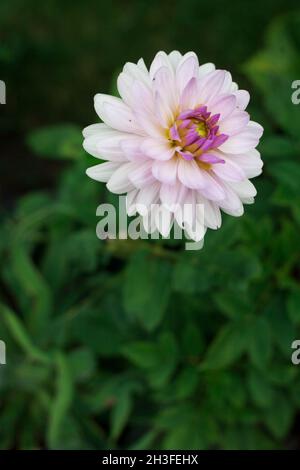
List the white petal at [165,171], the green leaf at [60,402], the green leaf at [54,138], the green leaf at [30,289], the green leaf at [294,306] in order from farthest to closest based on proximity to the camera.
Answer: the green leaf at [54,138] < the green leaf at [30,289] < the green leaf at [60,402] < the green leaf at [294,306] < the white petal at [165,171]

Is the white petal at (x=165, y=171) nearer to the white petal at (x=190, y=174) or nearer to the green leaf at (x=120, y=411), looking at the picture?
the white petal at (x=190, y=174)

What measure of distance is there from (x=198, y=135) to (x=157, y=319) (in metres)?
0.54

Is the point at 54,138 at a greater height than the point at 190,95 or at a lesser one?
greater

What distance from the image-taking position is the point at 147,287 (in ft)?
4.33

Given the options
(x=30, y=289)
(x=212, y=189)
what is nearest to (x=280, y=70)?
(x=30, y=289)

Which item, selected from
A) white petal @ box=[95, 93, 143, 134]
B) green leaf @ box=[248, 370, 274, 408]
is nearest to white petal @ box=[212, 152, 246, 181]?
white petal @ box=[95, 93, 143, 134]

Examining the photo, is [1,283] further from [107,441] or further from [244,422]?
[244,422]

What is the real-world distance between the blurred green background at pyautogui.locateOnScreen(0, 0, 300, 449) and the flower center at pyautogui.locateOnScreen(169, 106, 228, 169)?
1.27 ft

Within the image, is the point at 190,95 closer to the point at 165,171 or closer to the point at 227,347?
the point at 165,171

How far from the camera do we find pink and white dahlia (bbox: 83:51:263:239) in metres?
0.83

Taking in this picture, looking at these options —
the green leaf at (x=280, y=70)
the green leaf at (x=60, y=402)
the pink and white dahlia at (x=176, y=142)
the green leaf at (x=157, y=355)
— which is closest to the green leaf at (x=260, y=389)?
the green leaf at (x=157, y=355)

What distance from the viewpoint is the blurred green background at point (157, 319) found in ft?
4.35

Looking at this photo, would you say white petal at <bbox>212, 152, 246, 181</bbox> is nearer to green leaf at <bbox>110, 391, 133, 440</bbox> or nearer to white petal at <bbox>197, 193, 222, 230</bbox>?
white petal at <bbox>197, 193, 222, 230</bbox>
